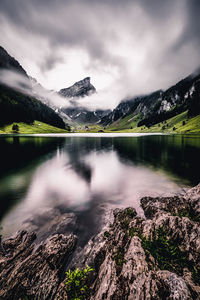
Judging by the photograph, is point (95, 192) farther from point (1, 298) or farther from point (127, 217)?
point (1, 298)

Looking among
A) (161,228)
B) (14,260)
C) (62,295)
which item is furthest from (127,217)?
(14,260)

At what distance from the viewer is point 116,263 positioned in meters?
8.77

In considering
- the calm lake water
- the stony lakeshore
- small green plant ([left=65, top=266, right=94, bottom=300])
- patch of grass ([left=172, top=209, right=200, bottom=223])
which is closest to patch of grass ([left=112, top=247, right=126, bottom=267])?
the stony lakeshore

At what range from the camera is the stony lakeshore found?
6.95 metres

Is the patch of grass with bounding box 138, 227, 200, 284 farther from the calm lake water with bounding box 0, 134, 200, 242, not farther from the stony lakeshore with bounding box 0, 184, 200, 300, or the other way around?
the calm lake water with bounding box 0, 134, 200, 242

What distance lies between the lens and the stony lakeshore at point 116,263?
6953 millimetres

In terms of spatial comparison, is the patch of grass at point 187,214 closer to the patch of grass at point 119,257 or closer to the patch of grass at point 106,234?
the patch of grass at point 106,234

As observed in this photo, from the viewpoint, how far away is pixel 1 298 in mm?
6863

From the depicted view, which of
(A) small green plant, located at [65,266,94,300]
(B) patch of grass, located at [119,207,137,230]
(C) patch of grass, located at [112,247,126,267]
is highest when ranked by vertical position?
(C) patch of grass, located at [112,247,126,267]

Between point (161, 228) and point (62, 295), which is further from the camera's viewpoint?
point (161, 228)

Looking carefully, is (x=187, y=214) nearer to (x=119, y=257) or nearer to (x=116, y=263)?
(x=119, y=257)

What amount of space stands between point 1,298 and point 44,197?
14.4m

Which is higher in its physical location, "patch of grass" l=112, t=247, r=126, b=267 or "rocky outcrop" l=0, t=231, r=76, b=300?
"patch of grass" l=112, t=247, r=126, b=267

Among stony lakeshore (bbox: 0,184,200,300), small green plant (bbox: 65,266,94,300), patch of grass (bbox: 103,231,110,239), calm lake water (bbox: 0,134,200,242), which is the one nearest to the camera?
stony lakeshore (bbox: 0,184,200,300)
